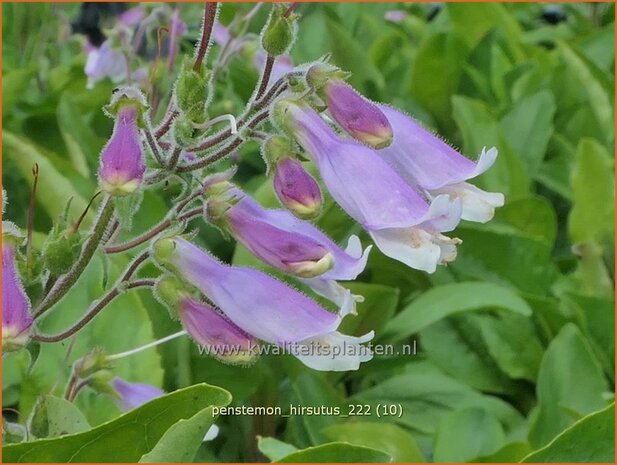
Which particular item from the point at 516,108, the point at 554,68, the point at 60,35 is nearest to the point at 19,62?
the point at 60,35

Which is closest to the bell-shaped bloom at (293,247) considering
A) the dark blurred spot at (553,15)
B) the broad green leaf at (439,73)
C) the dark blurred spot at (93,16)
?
the broad green leaf at (439,73)

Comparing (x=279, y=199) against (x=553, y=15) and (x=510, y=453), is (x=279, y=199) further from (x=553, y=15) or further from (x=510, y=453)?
(x=553, y=15)

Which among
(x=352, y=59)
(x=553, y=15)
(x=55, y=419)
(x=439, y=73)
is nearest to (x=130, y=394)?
(x=55, y=419)

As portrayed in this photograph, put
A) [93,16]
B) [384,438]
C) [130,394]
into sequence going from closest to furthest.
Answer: [130,394]
[384,438]
[93,16]

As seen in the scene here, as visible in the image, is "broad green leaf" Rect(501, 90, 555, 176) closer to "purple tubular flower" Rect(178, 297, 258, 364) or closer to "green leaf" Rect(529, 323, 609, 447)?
"green leaf" Rect(529, 323, 609, 447)

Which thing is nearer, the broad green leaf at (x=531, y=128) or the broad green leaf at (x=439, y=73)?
the broad green leaf at (x=531, y=128)

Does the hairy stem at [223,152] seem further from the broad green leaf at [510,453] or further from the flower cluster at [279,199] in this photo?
the broad green leaf at [510,453]

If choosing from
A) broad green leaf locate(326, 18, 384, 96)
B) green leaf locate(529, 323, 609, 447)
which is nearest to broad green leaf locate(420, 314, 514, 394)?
green leaf locate(529, 323, 609, 447)
